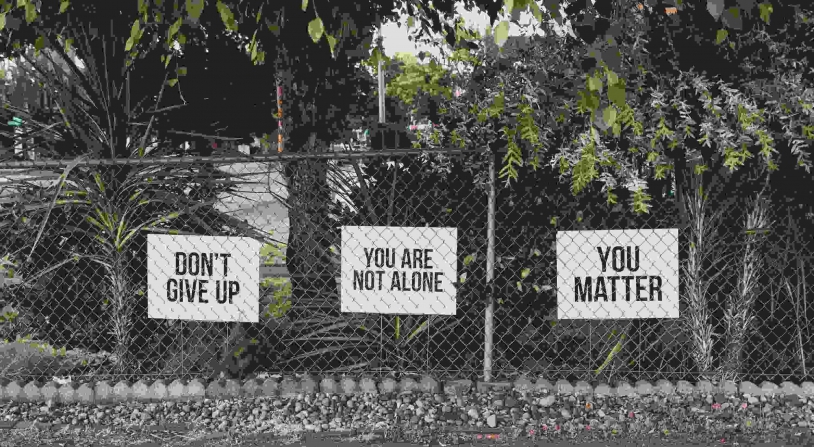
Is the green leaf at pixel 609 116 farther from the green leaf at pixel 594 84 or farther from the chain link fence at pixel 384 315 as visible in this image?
the chain link fence at pixel 384 315

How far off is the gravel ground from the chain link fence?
0.29 meters

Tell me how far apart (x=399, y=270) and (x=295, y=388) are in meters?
0.90

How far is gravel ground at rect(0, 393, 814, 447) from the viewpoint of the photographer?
14.1ft

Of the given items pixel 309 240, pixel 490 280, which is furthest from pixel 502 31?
pixel 309 240

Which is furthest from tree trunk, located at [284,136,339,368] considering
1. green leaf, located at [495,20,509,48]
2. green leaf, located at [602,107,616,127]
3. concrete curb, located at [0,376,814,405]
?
green leaf, located at [602,107,616,127]

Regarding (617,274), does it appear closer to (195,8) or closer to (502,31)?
(502,31)

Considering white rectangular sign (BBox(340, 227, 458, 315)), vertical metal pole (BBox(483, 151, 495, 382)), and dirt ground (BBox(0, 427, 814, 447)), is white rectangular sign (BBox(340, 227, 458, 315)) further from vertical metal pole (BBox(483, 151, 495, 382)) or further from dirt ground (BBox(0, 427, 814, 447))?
dirt ground (BBox(0, 427, 814, 447))

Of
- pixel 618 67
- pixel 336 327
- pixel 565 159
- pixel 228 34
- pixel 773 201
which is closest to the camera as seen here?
pixel 618 67

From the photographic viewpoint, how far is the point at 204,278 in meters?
4.96

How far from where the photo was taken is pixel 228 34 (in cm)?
740

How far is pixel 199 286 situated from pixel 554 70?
2348 mm

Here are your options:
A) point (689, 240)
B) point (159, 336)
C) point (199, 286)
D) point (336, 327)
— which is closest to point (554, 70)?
point (689, 240)

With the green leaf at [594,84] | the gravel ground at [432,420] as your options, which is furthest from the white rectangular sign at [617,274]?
the green leaf at [594,84]

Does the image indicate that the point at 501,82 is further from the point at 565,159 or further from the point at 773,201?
the point at 773,201
